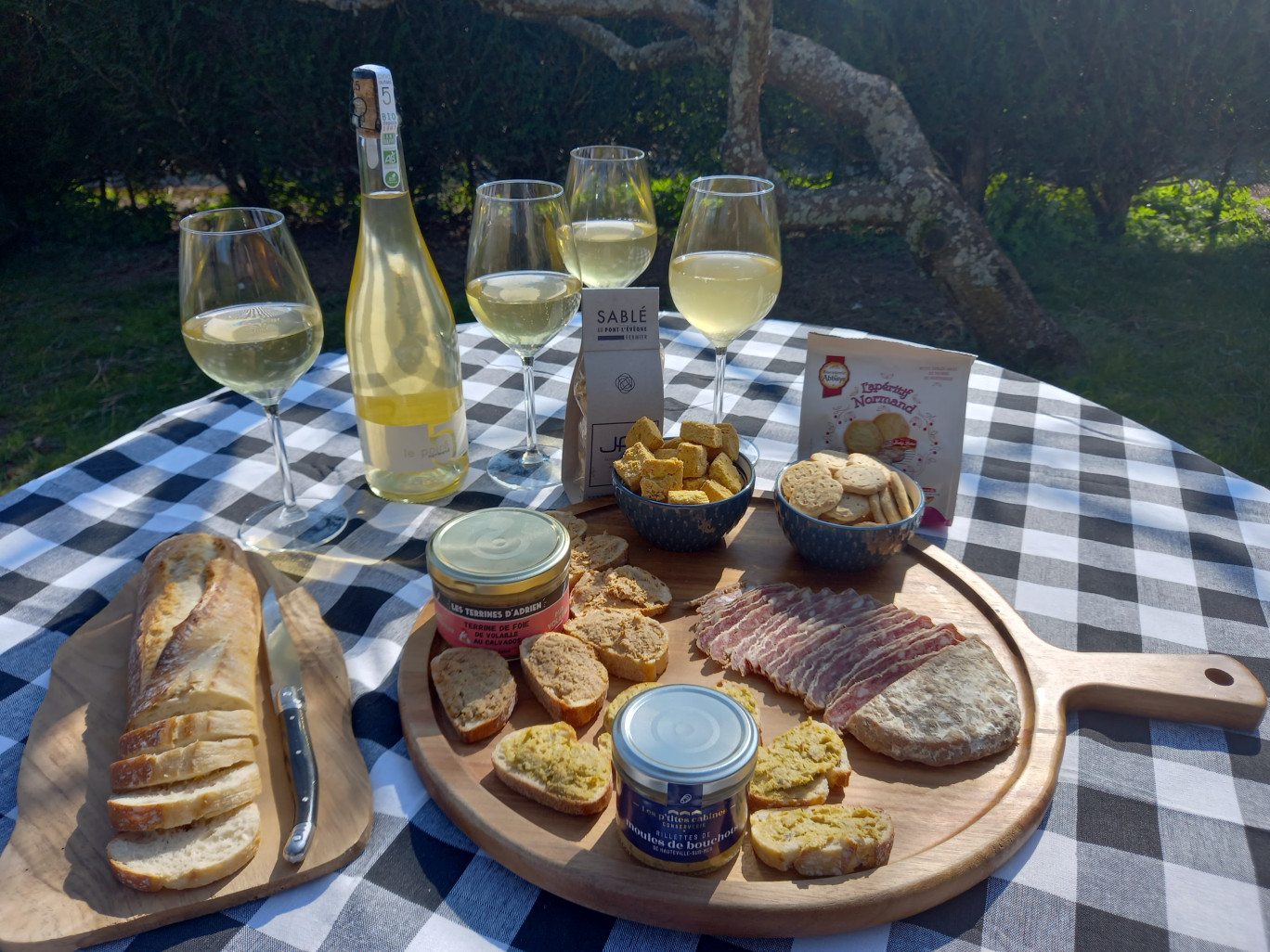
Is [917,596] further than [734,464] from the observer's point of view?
No

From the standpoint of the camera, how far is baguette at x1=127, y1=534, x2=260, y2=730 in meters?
1.22

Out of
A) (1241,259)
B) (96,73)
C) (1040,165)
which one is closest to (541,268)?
(1040,165)

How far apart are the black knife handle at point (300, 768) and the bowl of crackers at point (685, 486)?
0.69 m

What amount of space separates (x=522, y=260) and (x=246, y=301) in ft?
1.76

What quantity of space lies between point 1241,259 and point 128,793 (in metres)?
6.80

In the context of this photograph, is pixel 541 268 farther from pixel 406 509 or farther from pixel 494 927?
pixel 494 927

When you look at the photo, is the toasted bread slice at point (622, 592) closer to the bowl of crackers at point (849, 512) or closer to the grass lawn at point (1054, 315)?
the bowl of crackers at point (849, 512)

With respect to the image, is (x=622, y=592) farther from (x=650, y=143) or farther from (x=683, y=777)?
(x=650, y=143)

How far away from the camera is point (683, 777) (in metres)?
0.99

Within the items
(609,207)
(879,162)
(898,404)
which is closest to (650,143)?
(879,162)

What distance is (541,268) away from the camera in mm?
1812

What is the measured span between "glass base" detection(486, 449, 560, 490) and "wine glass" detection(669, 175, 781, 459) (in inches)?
19.9

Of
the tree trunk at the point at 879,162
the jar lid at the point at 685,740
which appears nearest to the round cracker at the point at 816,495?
the jar lid at the point at 685,740

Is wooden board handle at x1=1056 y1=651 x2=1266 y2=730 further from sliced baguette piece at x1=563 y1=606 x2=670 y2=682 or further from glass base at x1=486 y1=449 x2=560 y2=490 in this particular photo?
glass base at x1=486 y1=449 x2=560 y2=490
